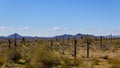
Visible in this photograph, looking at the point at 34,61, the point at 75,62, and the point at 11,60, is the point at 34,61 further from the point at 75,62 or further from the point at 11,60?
the point at 11,60

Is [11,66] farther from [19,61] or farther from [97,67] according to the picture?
[97,67]

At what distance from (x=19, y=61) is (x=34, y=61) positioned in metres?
8.71

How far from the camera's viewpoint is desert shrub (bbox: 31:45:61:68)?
25888mm

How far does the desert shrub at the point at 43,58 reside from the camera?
25888mm

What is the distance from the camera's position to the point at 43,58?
26844mm

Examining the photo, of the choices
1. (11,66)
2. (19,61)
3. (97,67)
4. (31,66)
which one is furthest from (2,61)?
(97,67)

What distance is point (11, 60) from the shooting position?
116 ft

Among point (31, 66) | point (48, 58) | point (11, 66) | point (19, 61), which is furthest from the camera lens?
point (19, 61)

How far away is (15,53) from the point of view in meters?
36.2

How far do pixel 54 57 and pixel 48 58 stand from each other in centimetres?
172

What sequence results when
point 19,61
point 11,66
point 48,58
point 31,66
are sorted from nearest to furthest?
point 31,66
point 48,58
point 11,66
point 19,61

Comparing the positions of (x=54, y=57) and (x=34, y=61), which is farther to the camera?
(x=54, y=57)

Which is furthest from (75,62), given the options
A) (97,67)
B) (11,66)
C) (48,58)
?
(11,66)

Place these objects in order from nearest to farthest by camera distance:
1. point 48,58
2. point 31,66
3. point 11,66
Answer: point 31,66 < point 48,58 < point 11,66
